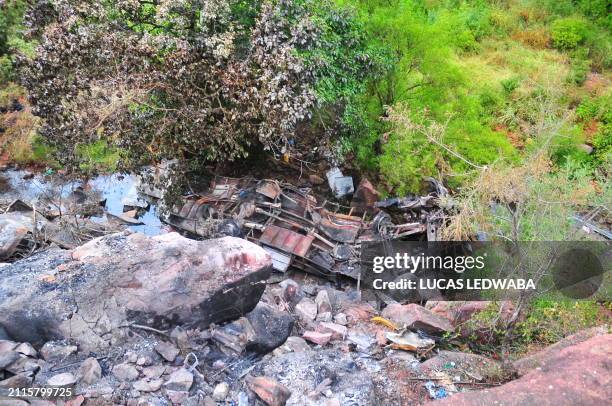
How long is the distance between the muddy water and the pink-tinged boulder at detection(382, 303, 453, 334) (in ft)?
19.3

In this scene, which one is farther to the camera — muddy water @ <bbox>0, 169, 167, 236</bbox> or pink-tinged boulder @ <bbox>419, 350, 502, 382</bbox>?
muddy water @ <bbox>0, 169, 167, 236</bbox>

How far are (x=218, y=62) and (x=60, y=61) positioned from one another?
2.89 m

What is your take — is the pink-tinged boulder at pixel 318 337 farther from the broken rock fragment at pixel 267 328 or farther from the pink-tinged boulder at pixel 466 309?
the pink-tinged boulder at pixel 466 309

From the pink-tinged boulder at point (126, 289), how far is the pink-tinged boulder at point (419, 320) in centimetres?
202

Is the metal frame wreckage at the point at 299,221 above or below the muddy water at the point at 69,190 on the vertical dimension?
above

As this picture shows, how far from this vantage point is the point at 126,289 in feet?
19.2

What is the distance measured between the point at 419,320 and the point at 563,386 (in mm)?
2228

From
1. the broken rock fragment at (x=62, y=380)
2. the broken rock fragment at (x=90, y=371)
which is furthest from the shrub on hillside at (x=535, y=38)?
the broken rock fragment at (x=62, y=380)

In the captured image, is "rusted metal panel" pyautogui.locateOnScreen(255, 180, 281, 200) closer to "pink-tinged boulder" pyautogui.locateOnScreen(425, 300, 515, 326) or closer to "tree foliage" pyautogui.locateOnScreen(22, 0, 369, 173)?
"tree foliage" pyautogui.locateOnScreen(22, 0, 369, 173)

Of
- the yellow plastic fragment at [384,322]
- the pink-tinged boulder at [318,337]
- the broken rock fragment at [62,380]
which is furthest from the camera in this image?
the yellow plastic fragment at [384,322]

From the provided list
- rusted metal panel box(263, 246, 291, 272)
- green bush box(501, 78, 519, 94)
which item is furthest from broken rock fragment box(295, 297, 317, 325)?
green bush box(501, 78, 519, 94)

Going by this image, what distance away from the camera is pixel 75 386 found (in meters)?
4.87

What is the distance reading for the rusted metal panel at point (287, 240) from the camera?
8.99 metres

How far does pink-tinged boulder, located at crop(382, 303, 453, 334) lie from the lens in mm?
6398
